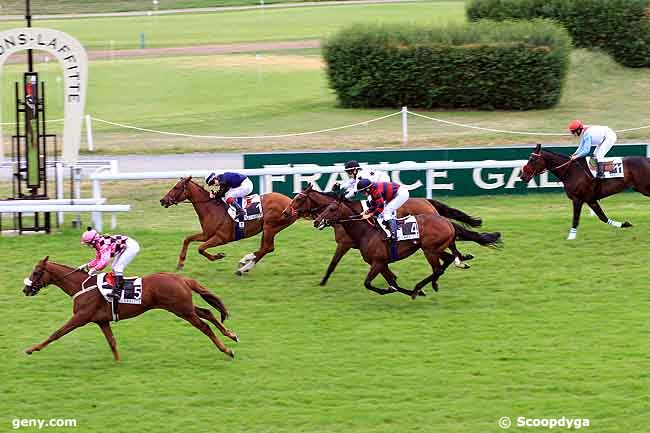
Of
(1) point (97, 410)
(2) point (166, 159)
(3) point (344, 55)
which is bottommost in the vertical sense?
(1) point (97, 410)

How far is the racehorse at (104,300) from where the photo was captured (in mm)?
11156

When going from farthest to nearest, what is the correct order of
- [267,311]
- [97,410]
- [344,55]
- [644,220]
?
[344,55], [644,220], [267,311], [97,410]

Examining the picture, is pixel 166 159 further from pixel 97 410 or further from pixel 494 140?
pixel 97 410

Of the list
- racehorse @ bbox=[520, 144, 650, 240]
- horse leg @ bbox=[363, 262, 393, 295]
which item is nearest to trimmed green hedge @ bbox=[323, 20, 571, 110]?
racehorse @ bbox=[520, 144, 650, 240]

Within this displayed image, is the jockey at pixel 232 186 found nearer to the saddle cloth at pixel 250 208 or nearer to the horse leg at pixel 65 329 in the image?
the saddle cloth at pixel 250 208

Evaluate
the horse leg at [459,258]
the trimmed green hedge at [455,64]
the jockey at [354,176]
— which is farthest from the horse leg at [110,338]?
the trimmed green hedge at [455,64]

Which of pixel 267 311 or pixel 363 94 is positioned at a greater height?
pixel 363 94

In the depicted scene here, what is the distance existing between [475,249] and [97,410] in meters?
7.21

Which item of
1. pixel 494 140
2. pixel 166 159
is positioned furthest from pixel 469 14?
pixel 166 159

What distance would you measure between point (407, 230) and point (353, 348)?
204 cm

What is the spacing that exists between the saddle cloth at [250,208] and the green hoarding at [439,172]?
373cm

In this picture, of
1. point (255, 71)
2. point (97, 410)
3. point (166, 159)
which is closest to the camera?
point (97, 410)

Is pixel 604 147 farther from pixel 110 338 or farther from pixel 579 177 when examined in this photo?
pixel 110 338

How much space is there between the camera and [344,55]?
28891mm
